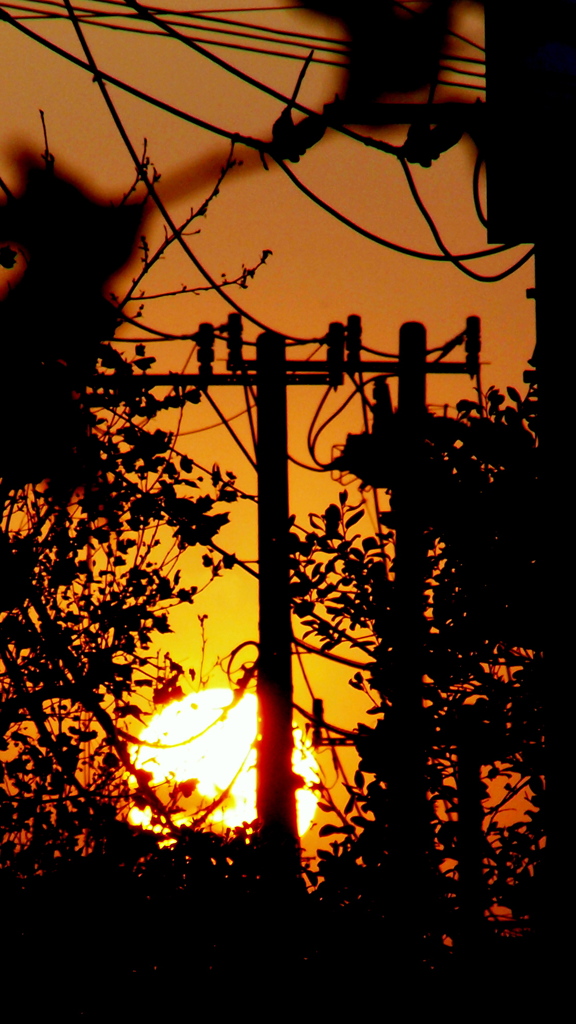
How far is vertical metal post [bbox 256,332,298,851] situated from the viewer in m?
5.95

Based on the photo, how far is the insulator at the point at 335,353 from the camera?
7289 millimetres

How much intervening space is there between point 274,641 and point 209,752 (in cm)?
102

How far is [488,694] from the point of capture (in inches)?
202

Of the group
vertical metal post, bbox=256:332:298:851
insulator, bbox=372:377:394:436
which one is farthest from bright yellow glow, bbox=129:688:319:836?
insulator, bbox=372:377:394:436

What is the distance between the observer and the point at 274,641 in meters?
6.10

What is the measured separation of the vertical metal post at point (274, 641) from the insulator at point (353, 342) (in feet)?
4.53

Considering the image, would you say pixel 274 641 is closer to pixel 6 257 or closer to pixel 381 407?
pixel 381 407

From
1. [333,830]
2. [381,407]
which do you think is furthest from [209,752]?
[381,407]

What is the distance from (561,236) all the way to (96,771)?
4.17m

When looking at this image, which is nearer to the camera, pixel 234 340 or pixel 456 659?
pixel 456 659

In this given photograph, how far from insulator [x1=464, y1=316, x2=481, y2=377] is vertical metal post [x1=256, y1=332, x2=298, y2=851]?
91.4 inches

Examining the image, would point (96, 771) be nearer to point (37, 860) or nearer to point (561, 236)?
point (37, 860)

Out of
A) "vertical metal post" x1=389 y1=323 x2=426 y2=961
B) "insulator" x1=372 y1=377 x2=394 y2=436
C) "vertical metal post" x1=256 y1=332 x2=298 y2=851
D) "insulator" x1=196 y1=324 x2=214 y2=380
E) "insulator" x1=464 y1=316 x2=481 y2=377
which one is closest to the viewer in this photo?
"vertical metal post" x1=389 y1=323 x2=426 y2=961

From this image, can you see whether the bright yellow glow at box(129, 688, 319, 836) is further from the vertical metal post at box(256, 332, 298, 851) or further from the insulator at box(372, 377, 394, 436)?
the insulator at box(372, 377, 394, 436)
